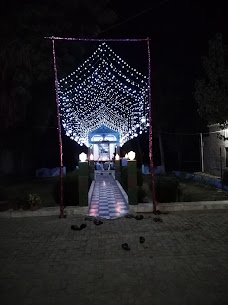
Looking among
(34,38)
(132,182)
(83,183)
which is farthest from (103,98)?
(83,183)

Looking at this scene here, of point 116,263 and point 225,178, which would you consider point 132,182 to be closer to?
point 116,263

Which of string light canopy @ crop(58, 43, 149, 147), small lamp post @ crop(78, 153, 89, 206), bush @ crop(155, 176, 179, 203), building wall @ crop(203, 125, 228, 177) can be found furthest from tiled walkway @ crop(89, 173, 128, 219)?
building wall @ crop(203, 125, 228, 177)

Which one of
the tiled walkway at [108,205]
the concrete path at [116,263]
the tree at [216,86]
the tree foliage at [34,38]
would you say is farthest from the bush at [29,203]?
the tree foliage at [34,38]

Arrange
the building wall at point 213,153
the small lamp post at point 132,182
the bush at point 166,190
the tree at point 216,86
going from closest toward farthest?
1. the small lamp post at point 132,182
2. the bush at point 166,190
3. the tree at point 216,86
4. the building wall at point 213,153

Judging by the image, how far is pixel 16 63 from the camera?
15797 mm

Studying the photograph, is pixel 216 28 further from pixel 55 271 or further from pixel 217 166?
pixel 55 271

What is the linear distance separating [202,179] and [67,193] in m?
9.99

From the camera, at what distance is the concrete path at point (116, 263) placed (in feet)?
12.8

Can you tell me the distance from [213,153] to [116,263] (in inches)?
555

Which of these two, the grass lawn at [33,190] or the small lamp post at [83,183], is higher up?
the small lamp post at [83,183]

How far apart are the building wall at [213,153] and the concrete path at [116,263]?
31.1ft

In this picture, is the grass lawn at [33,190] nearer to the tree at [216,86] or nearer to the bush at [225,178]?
Answer: the tree at [216,86]

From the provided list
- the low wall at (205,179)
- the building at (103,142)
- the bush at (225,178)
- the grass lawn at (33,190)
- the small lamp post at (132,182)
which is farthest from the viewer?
the building at (103,142)

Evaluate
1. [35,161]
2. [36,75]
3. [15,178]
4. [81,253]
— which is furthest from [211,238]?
[35,161]
